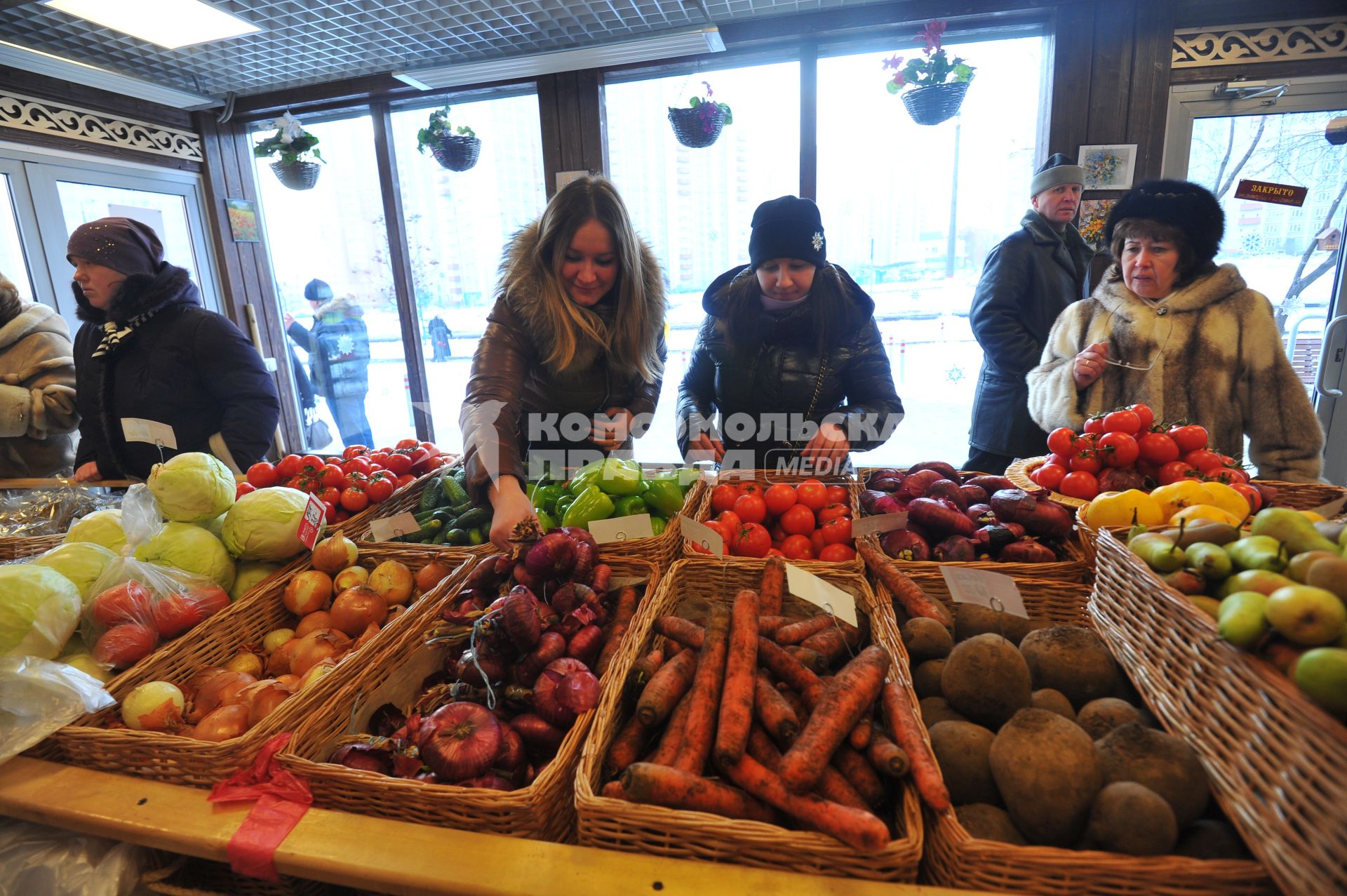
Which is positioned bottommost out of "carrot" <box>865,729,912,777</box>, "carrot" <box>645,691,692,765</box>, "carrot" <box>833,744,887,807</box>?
"carrot" <box>833,744,887,807</box>

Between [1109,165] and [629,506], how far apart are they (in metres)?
3.58

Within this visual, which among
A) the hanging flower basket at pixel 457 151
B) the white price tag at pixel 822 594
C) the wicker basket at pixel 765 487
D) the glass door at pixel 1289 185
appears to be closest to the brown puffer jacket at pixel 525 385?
the wicker basket at pixel 765 487

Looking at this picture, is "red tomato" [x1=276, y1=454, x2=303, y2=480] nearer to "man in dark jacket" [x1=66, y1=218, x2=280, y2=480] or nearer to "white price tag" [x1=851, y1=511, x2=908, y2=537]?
"man in dark jacket" [x1=66, y1=218, x2=280, y2=480]

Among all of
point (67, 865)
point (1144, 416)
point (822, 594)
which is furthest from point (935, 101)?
point (67, 865)

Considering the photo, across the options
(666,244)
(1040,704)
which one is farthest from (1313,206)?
(1040,704)

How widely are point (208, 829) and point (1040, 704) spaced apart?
1.33m

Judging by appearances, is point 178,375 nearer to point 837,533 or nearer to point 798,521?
point 798,521

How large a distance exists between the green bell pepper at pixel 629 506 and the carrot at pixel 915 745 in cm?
92

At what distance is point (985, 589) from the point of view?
4.22 ft

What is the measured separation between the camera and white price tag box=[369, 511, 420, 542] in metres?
1.86

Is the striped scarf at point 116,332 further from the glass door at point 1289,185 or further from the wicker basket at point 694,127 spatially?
Answer: the glass door at point 1289,185

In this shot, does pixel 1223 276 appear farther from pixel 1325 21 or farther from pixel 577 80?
pixel 577 80

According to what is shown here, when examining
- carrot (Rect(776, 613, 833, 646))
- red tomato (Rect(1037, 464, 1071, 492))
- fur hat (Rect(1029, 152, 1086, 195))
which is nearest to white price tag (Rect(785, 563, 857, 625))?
carrot (Rect(776, 613, 833, 646))

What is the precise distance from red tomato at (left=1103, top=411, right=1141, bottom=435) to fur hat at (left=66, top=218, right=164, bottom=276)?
343 cm
